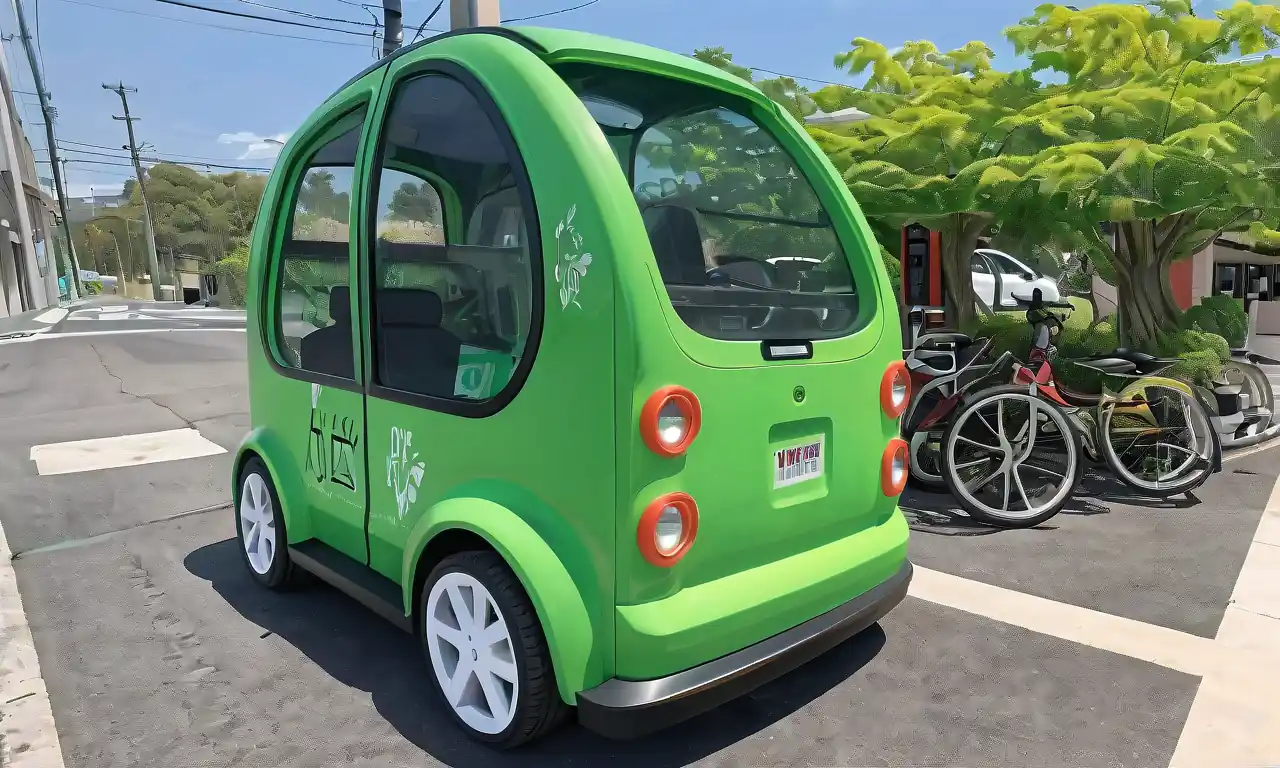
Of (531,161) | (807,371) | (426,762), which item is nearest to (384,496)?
(426,762)

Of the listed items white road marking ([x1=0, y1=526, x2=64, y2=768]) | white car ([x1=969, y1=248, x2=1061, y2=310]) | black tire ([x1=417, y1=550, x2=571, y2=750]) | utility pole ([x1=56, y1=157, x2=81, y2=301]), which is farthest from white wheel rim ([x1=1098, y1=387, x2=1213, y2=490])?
utility pole ([x1=56, y1=157, x2=81, y2=301])

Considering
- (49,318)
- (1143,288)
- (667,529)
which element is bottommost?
(49,318)

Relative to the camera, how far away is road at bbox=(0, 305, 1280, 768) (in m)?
2.61

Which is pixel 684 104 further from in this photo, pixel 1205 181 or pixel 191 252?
pixel 191 252

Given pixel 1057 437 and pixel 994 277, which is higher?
pixel 994 277

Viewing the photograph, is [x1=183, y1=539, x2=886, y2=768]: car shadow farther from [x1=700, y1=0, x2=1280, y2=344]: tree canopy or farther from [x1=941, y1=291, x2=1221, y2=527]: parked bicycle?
[x1=700, y1=0, x2=1280, y2=344]: tree canopy

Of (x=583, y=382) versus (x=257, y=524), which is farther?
(x=257, y=524)

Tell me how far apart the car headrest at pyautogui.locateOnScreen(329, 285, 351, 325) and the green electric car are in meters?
0.02

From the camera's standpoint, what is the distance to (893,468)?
2.97 meters

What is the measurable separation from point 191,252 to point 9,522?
263 feet

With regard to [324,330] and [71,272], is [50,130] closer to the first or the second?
[71,272]

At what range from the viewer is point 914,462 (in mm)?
5305

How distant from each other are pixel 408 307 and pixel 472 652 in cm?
123

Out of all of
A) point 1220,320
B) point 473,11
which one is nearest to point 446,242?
point 473,11
